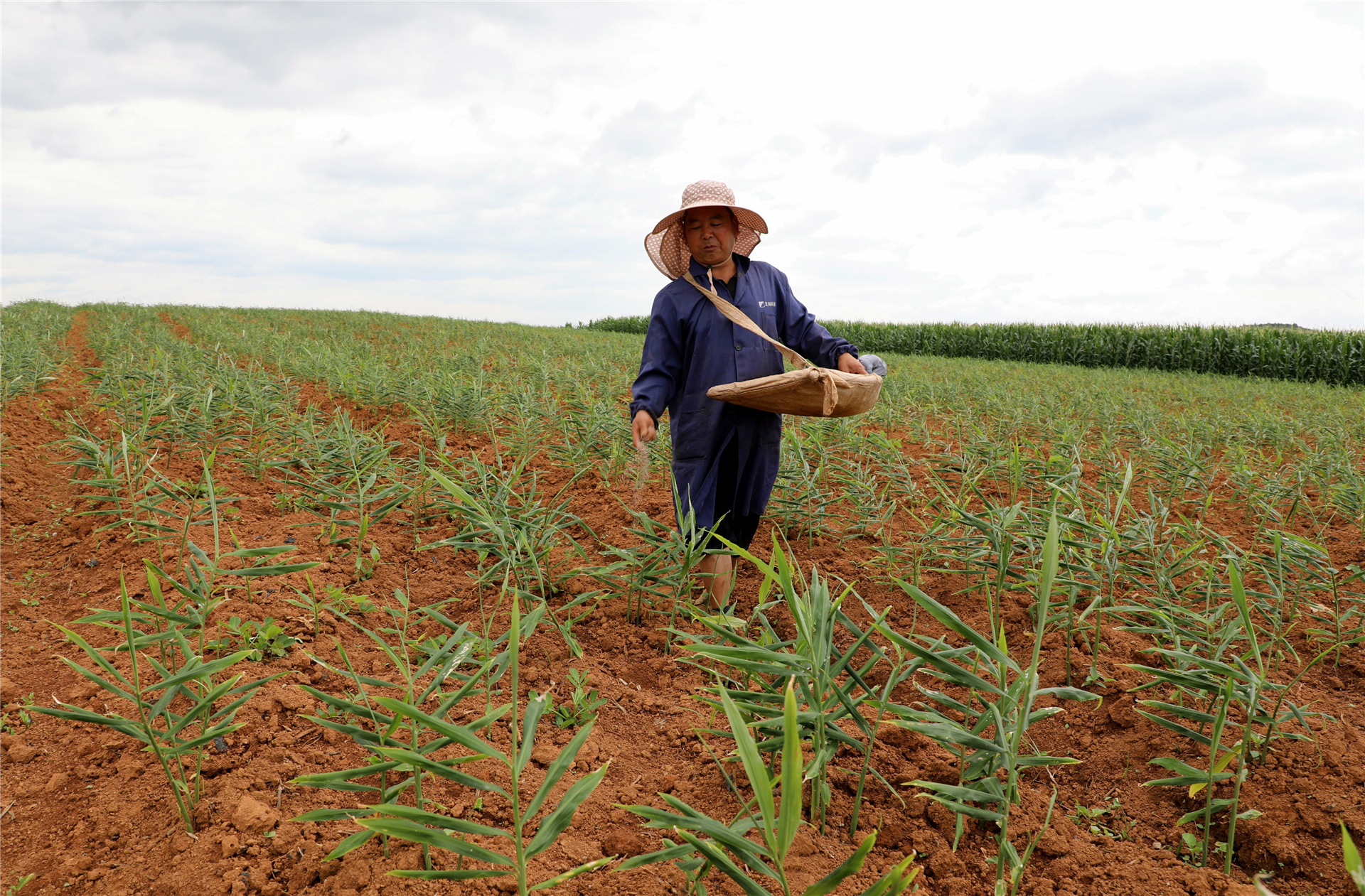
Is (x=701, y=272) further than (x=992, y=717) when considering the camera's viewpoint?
Yes

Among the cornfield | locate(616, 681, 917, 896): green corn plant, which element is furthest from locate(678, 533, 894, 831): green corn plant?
the cornfield

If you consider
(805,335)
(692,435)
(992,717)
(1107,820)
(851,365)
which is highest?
(805,335)

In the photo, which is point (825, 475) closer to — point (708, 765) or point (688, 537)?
point (688, 537)

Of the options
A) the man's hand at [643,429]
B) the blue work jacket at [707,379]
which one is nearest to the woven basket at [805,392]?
the blue work jacket at [707,379]

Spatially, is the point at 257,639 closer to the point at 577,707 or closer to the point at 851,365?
the point at 577,707

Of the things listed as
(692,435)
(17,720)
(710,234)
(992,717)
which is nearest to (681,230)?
(710,234)

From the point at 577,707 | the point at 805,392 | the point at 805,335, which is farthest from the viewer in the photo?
the point at 805,335

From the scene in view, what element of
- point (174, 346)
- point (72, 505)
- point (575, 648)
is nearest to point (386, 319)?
point (174, 346)

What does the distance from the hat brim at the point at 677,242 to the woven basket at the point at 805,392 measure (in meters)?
0.50

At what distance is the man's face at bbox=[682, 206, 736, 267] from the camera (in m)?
2.85

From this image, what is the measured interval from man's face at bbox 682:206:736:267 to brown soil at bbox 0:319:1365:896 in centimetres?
139

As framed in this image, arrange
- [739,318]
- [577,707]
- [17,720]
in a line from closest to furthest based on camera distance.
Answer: [577,707] < [17,720] < [739,318]

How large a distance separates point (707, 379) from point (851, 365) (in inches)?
22.8

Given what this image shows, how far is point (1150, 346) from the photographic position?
19.4 meters
